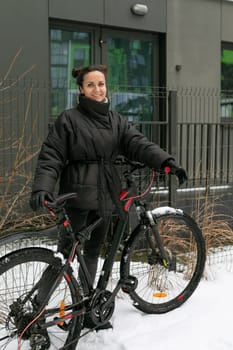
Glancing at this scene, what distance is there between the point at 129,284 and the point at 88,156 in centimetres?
98

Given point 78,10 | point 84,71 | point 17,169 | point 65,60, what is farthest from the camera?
point 65,60

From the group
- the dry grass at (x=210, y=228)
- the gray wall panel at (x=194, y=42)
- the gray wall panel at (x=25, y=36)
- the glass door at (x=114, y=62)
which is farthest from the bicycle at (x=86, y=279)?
the gray wall panel at (x=194, y=42)

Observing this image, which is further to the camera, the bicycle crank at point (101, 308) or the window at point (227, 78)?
the window at point (227, 78)

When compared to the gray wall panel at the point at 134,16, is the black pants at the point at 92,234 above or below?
below

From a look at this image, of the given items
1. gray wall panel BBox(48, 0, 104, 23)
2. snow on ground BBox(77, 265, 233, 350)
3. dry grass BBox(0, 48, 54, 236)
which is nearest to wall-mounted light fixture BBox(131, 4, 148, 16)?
gray wall panel BBox(48, 0, 104, 23)

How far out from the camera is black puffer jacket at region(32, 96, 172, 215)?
3.04 meters

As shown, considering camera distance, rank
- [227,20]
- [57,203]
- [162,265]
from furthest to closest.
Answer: [227,20]
[162,265]
[57,203]

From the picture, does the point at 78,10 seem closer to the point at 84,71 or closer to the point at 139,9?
the point at 139,9

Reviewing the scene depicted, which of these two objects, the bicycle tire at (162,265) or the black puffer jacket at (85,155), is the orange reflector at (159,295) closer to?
the bicycle tire at (162,265)

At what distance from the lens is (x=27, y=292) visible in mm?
2844

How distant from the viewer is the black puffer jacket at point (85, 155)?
304 centimetres

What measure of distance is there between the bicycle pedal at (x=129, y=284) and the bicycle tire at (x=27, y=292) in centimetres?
47

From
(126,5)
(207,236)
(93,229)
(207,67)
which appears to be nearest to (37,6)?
(126,5)

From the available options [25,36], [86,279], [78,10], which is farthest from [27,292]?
[78,10]
